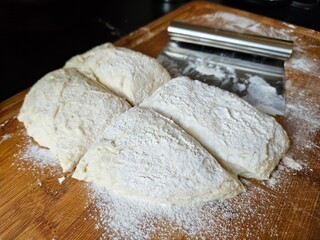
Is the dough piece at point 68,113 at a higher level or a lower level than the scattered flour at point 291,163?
higher

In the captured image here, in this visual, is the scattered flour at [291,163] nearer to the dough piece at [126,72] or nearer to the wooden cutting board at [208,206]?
the wooden cutting board at [208,206]

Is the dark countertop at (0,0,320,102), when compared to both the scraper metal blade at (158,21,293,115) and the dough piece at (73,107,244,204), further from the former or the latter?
the dough piece at (73,107,244,204)

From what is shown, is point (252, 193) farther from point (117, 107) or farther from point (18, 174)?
point (18, 174)

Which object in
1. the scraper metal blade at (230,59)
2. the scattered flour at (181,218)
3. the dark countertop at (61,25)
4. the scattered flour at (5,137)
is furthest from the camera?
the dark countertop at (61,25)

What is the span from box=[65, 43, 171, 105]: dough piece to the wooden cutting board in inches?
12.9

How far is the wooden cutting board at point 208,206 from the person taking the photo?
2.86ft

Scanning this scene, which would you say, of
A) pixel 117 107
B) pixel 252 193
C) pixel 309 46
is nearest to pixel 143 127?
pixel 117 107

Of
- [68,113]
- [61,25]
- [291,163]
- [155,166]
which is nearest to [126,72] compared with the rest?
[68,113]

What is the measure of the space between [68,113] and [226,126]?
1.72 ft

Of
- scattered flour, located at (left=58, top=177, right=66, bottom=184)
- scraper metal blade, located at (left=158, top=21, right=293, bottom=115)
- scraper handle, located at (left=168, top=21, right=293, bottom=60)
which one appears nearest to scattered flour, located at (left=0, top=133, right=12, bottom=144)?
scattered flour, located at (left=58, top=177, right=66, bottom=184)

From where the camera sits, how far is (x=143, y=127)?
984mm

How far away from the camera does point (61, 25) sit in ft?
5.86

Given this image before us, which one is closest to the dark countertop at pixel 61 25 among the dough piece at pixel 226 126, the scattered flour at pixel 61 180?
the scattered flour at pixel 61 180

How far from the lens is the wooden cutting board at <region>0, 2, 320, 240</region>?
87 centimetres
